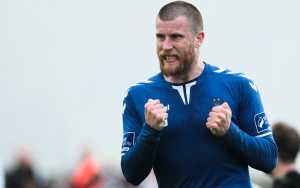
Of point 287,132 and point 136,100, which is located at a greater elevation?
point 136,100

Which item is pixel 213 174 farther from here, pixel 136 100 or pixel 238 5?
pixel 238 5

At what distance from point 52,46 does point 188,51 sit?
1709 centimetres

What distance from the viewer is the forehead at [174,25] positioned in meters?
7.25

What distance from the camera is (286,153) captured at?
8.83 m

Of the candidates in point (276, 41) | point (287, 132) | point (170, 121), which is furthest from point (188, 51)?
point (276, 41)

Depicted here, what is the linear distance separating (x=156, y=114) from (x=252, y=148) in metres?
Answer: 0.63

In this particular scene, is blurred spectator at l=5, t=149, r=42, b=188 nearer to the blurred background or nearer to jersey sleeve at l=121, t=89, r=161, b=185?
the blurred background

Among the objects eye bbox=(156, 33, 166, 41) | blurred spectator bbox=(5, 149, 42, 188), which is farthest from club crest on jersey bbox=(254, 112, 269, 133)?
blurred spectator bbox=(5, 149, 42, 188)

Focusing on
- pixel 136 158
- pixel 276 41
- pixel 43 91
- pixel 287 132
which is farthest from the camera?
pixel 43 91

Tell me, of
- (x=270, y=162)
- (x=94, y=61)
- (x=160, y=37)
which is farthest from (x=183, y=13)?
(x=94, y=61)

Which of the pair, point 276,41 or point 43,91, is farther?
point 43,91

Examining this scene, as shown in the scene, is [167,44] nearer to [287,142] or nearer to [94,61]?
[287,142]

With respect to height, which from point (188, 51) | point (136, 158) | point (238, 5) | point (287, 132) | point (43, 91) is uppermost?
point (188, 51)

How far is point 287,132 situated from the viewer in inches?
350
